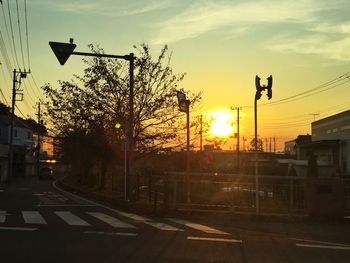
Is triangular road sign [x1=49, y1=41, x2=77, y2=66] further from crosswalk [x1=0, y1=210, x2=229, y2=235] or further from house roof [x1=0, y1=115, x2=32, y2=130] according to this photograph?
house roof [x1=0, y1=115, x2=32, y2=130]

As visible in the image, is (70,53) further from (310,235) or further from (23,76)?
(23,76)

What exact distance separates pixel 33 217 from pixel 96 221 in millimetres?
2421

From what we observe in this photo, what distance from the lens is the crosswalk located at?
15336mm

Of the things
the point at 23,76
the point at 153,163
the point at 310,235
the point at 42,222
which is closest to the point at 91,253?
the point at 42,222

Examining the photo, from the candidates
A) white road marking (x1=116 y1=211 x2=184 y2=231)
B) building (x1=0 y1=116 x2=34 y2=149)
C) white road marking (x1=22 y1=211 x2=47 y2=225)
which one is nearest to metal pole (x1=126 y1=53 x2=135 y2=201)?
white road marking (x1=116 y1=211 x2=184 y2=231)

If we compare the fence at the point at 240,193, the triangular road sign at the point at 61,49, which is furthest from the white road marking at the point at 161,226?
the triangular road sign at the point at 61,49

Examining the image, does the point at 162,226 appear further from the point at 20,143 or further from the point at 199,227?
the point at 20,143

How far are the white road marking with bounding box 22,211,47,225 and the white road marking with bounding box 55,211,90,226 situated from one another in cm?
71

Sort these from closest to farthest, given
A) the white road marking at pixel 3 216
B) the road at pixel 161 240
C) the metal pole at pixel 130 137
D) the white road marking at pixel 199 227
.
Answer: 1. the road at pixel 161 240
2. the white road marking at pixel 199 227
3. the white road marking at pixel 3 216
4. the metal pole at pixel 130 137

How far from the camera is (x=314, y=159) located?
35.5 metres

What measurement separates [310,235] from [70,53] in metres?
10.7

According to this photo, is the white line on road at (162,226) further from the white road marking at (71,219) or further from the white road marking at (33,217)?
the white road marking at (33,217)

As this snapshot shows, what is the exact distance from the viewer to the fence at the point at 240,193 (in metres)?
18.6

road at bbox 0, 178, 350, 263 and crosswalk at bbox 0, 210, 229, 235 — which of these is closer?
road at bbox 0, 178, 350, 263
